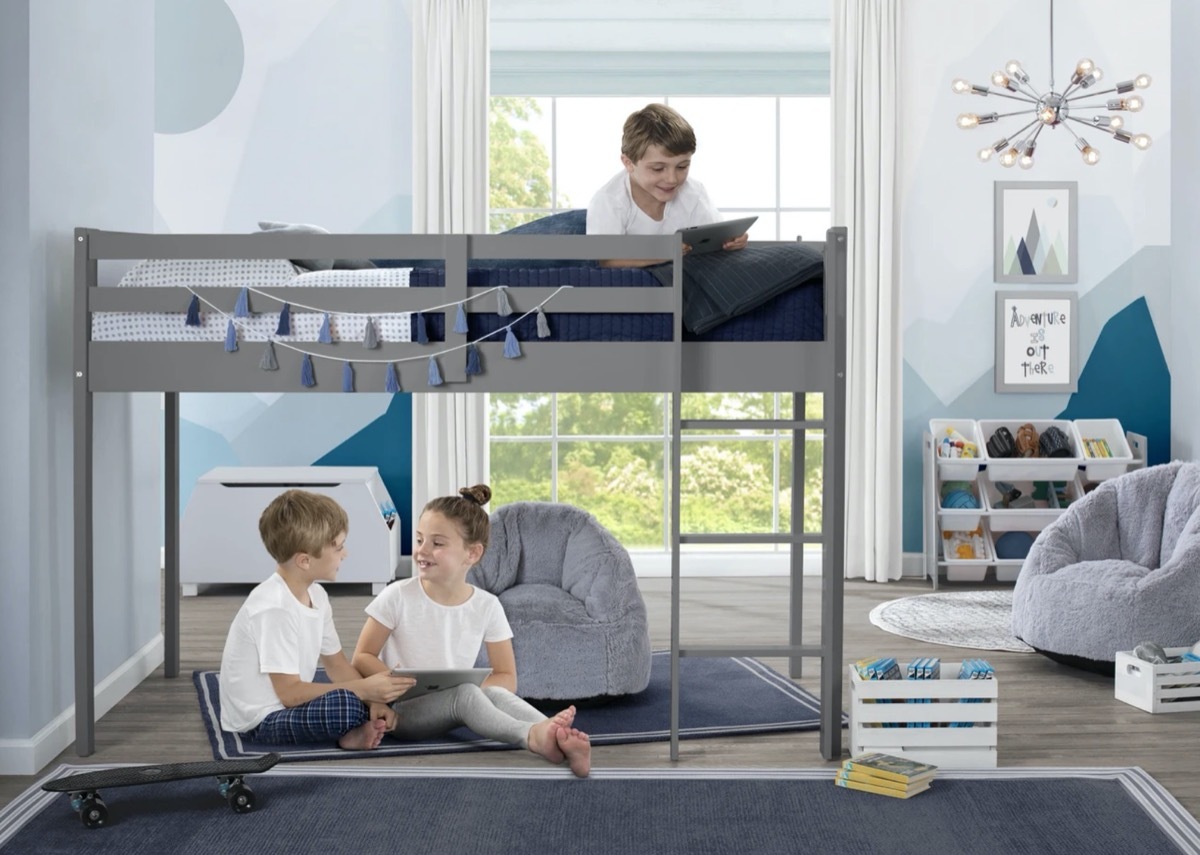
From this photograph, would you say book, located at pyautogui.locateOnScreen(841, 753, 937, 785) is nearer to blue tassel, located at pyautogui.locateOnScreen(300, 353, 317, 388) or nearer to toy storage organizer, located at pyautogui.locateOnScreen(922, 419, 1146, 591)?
blue tassel, located at pyautogui.locateOnScreen(300, 353, 317, 388)

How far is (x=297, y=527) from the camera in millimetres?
2854

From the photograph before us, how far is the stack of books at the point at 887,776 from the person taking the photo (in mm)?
2584

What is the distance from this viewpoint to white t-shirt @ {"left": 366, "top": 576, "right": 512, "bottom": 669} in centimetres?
302

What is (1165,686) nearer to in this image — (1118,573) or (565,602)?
(1118,573)

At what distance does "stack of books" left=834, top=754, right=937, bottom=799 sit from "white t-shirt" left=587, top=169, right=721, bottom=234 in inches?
53.8

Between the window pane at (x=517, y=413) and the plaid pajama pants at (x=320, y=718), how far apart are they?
4971mm

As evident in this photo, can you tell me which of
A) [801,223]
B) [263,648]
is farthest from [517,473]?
[263,648]

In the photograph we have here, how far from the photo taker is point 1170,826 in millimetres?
2408

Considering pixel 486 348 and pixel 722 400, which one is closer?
pixel 486 348

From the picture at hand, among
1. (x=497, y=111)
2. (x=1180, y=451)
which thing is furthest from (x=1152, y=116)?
(x=497, y=111)

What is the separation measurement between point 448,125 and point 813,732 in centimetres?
329

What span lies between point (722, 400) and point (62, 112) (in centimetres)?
557

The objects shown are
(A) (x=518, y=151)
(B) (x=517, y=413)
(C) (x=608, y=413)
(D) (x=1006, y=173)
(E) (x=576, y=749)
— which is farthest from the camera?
(C) (x=608, y=413)

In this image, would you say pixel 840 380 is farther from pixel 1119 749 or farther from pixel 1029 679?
pixel 1029 679
